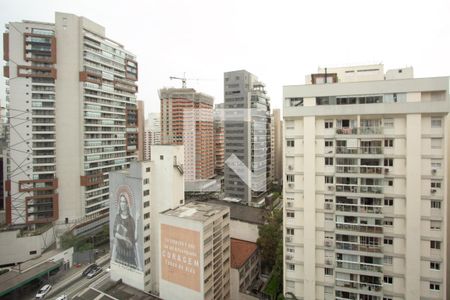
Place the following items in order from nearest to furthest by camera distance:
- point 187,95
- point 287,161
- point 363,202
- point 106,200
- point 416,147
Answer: point 416,147 < point 363,202 < point 287,161 < point 106,200 < point 187,95

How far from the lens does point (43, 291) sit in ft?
49.1

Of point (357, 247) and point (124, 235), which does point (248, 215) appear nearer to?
point (124, 235)

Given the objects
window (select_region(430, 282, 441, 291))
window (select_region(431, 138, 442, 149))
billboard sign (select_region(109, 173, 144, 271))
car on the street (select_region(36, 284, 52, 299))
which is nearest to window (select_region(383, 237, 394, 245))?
window (select_region(430, 282, 441, 291))

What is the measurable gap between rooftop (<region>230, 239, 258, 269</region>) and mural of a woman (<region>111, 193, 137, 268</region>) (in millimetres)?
6064

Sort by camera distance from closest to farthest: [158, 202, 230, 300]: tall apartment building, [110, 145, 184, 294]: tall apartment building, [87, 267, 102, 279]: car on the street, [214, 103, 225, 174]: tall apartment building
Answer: [158, 202, 230, 300]: tall apartment building, [110, 145, 184, 294]: tall apartment building, [87, 267, 102, 279]: car on the street, [214, 103, 225, 174]: tall apartment building

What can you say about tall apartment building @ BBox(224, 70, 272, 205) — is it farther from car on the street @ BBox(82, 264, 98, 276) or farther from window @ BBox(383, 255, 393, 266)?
window @ BBox(383, 255, 393, 266)

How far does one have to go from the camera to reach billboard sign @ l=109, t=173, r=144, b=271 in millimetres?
14086

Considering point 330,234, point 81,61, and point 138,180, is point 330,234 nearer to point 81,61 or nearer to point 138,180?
point 138,180

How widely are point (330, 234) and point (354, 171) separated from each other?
8.08 feet

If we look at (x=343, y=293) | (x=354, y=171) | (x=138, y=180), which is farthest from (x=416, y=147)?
(x=138, y=180)

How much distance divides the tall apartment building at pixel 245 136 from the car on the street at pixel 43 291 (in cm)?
1943

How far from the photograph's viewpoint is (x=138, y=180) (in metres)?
14.0

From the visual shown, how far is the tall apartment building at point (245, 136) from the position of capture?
94.7 ft

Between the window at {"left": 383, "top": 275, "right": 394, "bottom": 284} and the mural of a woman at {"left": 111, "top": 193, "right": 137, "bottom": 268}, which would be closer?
the window at {"left": 383, "top": 275, "right": 394, "bottom": 284}
